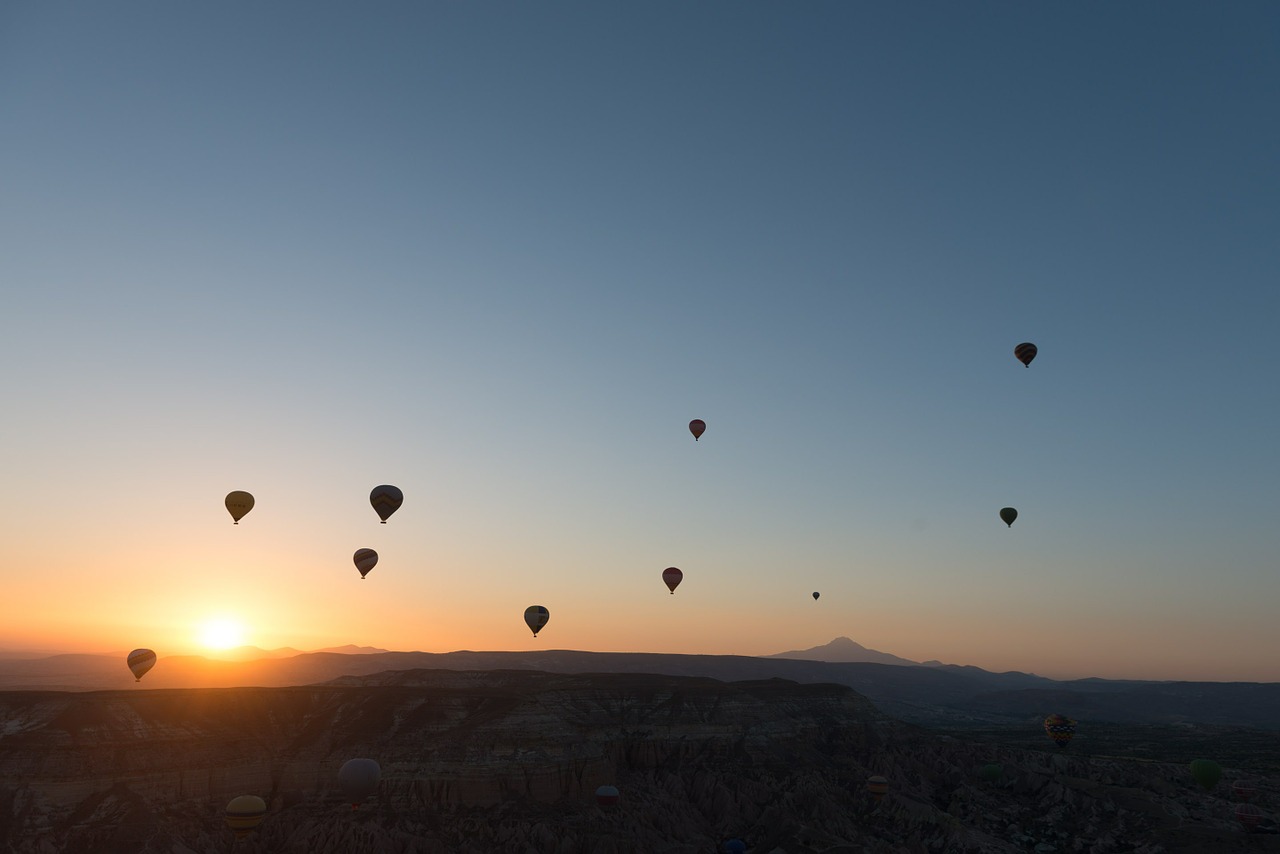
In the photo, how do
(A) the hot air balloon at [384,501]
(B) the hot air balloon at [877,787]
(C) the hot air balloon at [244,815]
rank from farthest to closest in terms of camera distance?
(B) the hot air balloon at [877,787], (A) the hot air balloon at [384,501], (C) the hot air balloon at [244,815]

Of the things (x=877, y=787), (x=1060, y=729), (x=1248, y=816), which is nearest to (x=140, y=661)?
(x=877, y=787)

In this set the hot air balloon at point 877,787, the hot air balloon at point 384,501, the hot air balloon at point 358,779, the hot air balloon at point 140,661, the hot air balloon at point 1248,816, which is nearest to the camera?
the hot air balloon at point 358,779

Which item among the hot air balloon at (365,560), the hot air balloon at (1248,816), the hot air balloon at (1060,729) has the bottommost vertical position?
the hot air balloon at (1248,816)

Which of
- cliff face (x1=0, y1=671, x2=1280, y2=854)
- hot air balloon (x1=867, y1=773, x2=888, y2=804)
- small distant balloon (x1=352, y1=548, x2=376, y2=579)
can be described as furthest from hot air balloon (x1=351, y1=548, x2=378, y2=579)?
hot air balloon (x1=867, y1=773, x2=888, y2=804)

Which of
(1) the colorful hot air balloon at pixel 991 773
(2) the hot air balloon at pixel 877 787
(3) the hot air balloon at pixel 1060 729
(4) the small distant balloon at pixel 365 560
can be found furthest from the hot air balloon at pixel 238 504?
(3) the hot air balloon at pixel 1060 729

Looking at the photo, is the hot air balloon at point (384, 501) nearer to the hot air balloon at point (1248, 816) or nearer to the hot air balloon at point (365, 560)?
the hot air balloon at point (365, 560)

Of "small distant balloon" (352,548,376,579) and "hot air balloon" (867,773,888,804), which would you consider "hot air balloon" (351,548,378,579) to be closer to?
"small distant balloon" (352,548,376,579)

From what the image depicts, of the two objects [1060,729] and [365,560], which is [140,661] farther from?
[1060,729]
